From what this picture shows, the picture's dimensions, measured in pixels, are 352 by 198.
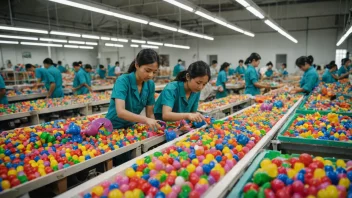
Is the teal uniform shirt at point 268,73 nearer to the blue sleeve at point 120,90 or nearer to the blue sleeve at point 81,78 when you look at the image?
the blue sleeve at point 81,78

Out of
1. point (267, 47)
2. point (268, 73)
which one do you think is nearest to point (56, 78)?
point (268, 73)

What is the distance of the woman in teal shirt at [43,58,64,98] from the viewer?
24.0 feet

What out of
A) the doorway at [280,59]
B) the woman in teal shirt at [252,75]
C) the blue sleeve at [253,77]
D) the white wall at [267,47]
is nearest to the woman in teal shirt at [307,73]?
the woman in teal shirt at [252,75]

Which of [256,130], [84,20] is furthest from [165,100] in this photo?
[84,20]

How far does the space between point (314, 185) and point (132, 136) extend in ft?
6.32

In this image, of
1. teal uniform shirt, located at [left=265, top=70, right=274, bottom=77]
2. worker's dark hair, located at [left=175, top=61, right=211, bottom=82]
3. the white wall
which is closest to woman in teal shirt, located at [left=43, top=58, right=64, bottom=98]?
worker's dark hair, located at [left=175, top=61, right=211, bottom=82]

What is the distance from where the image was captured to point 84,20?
18.0 metres

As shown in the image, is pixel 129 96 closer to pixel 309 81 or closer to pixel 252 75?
pixel 252 75

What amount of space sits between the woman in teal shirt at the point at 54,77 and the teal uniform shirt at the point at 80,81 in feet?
2.24

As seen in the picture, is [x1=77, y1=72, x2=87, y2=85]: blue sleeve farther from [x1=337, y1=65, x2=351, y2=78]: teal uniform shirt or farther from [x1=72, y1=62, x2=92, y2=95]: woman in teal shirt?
[x1=337, y1=65, x2=351, y2=78]: teal uniform shirt

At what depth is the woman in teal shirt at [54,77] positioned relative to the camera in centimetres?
731

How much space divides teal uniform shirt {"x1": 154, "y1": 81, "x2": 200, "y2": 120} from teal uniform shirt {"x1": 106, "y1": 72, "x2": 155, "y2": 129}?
19 centimetres

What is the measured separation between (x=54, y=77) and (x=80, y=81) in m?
0.95

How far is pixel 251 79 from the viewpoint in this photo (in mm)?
6582
